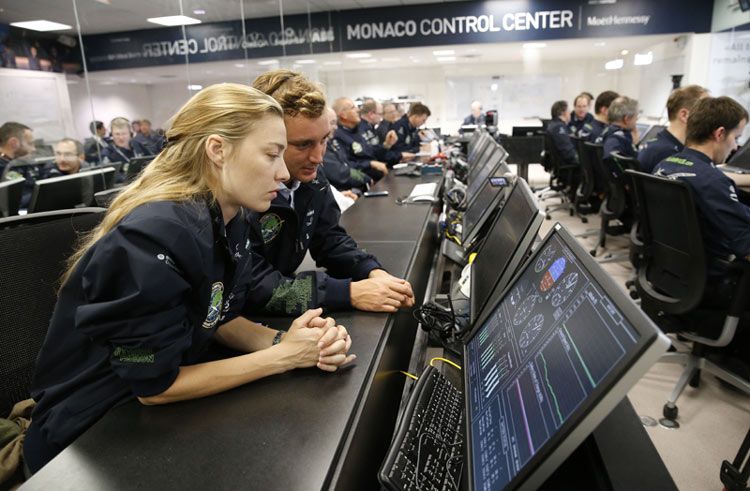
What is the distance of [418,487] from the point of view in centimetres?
79

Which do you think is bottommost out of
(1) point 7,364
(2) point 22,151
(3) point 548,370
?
(1) point 7,364

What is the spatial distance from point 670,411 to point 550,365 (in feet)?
6.60

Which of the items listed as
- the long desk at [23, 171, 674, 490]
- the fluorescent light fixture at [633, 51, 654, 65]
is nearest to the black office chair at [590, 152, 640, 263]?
the long desk at [23, 171, 674, 490]

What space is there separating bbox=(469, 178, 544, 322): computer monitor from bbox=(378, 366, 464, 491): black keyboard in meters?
0.29

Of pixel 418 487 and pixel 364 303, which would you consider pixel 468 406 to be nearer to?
pixel 418 487

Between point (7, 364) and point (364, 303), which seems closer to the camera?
point (7, 364)

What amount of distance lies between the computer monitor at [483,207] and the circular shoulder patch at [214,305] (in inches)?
46.5

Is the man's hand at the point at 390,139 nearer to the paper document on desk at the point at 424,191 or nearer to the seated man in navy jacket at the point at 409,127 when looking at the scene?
the seated man in navy jacket at the point at 409,127

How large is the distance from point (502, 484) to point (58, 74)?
420cm

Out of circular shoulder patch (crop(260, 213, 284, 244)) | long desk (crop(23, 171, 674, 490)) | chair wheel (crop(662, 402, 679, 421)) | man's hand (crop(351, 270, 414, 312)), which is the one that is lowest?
Result: chair wheel (crop(662, 402, 679, 421))

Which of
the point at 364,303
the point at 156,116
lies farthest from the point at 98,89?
the point at 364,303

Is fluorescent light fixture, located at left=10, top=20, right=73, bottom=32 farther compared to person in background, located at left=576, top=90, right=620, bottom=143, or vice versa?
person in background, located at left=576, top=90, right=620, bottom=143

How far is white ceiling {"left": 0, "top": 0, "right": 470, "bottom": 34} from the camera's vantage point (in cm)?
319

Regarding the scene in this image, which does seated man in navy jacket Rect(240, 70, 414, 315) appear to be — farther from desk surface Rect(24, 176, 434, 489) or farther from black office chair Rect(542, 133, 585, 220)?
black office chair Rect(542, 133, 585, 220)
